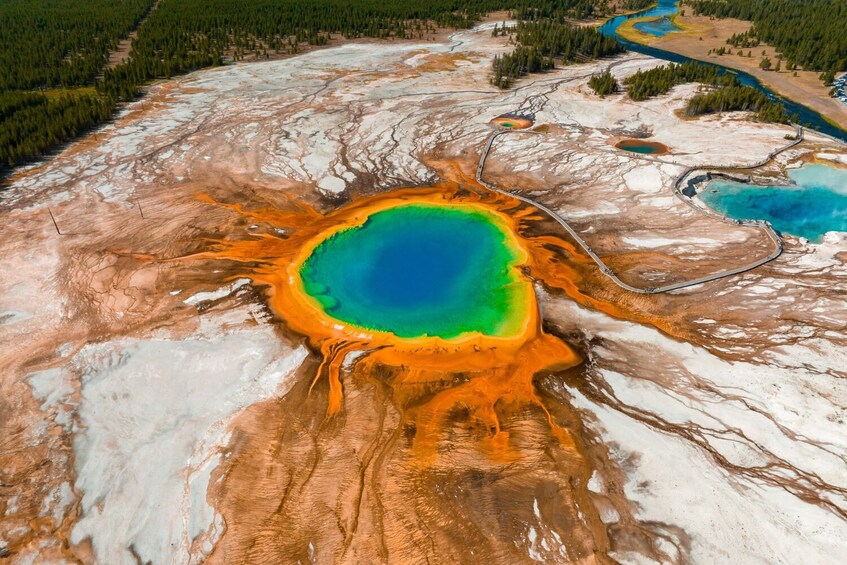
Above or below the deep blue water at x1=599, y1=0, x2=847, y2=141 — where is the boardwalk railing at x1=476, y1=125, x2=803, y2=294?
below

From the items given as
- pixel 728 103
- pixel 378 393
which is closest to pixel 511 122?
pixel 728 103

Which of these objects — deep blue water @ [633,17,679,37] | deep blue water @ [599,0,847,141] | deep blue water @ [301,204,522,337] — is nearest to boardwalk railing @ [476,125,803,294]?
deep blue water @ [301,204,522,337]

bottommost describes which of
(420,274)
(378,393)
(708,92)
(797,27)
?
(378,393)

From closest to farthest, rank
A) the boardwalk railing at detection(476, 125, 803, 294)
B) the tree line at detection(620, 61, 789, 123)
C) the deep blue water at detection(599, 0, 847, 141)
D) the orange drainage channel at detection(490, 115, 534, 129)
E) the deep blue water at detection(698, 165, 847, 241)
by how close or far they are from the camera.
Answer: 1. the boardwalk railing at detection(476, 125, 803, 294)
2. the deep blue water at detection(698, 165, 847, 241)
3. the tree line at detection(620, 61, 789, 123)
4. the orange drainage channel at detection(490, 115, 534, 129)
5. the deep blue water at detection(599, 0, 847, 141)

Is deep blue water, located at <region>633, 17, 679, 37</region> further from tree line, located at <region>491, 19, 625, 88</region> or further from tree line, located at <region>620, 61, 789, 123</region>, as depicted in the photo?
tree line, located at <region>620, 61, 789, 123</region>

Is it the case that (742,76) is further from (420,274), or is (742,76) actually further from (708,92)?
(420,274)

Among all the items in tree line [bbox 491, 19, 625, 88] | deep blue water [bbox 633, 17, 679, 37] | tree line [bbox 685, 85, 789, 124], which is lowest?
tree line [bbox 685, 85, 789, 124]

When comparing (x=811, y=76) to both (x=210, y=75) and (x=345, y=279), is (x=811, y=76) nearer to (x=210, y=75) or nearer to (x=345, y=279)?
(x=345, y=279)
